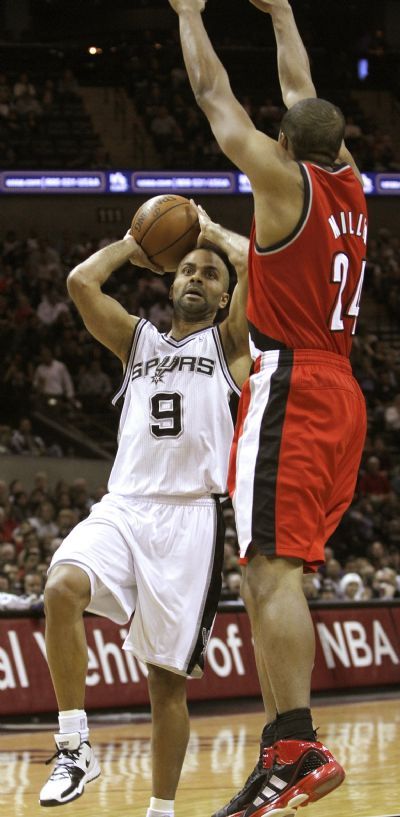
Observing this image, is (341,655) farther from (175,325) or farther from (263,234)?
(263,234)

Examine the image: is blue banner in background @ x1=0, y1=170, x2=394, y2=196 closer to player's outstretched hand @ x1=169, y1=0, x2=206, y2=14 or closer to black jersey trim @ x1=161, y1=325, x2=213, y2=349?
black jersey trim @ x1=161, y1=325, x2=213, y2=349

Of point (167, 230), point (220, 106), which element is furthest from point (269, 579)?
point (167, 230)

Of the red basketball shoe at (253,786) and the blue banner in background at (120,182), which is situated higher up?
the blue banner in background at (120,182)

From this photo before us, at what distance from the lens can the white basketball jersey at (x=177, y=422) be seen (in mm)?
5742

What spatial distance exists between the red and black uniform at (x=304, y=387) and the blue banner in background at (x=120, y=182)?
17306mm

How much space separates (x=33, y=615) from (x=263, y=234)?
7454 millimetres

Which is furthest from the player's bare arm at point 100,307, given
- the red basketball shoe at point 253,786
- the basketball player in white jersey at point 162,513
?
the red basketball shoe at point 253,786

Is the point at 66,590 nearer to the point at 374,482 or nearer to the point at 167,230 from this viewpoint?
the point at 167,230

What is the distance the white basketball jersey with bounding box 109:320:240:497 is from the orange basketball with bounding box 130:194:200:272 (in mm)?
493

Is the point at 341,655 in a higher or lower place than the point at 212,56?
lower

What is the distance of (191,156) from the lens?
23531mm

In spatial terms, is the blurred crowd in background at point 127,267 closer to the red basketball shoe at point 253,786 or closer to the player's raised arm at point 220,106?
the red basketball shoe at point 253,786

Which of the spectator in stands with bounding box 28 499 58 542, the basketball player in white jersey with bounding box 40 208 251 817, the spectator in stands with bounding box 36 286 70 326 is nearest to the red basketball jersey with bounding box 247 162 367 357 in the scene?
the basketball player in white jersey with bounding box 40 208 251 817

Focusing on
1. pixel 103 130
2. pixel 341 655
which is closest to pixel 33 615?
pixel 341 655
